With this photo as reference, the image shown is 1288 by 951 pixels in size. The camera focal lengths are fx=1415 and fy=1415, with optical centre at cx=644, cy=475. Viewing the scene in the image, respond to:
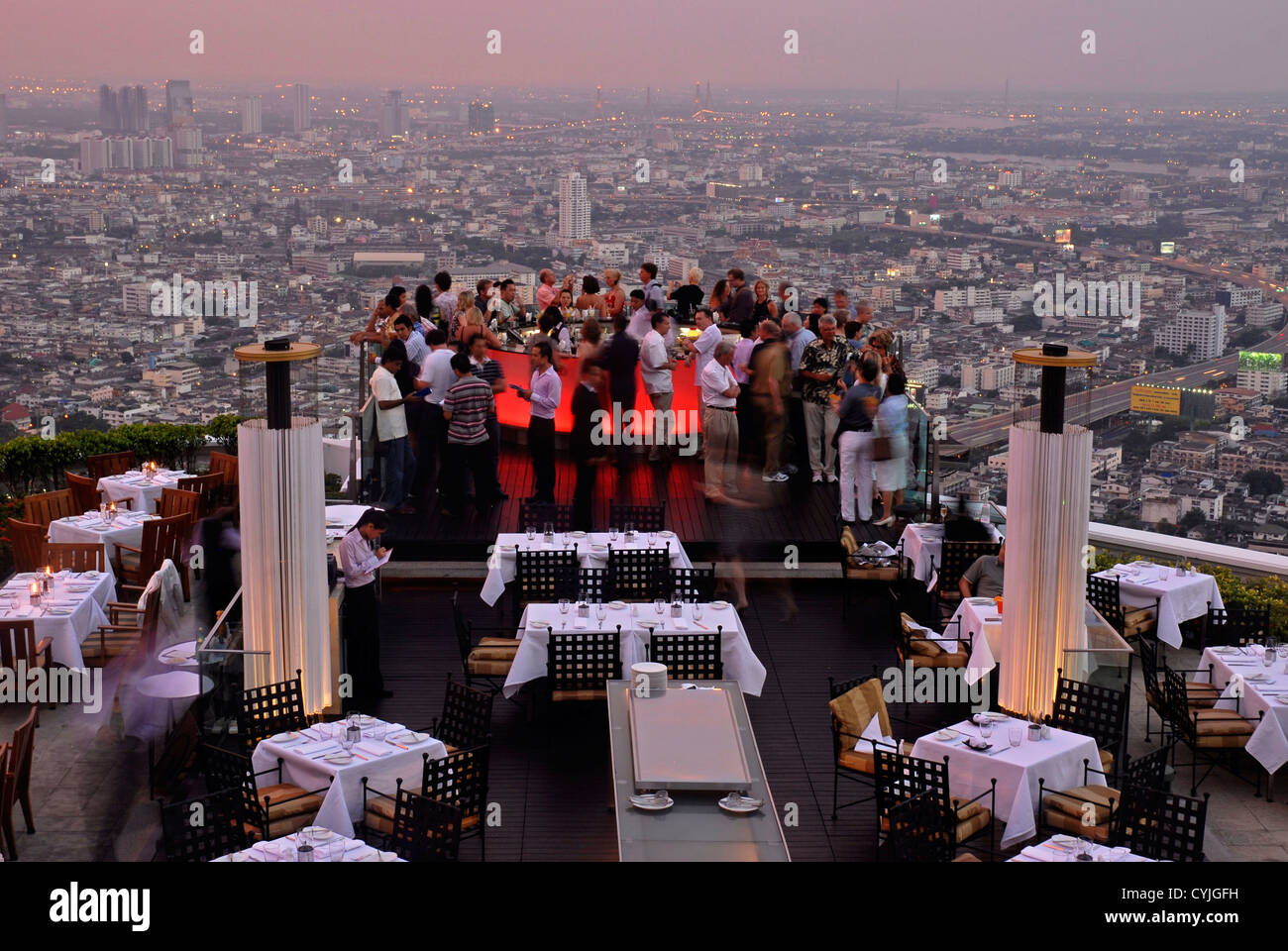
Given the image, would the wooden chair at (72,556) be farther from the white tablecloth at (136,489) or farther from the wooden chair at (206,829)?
the wooden chair at (206,829)

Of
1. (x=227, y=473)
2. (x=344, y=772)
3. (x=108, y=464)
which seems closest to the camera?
(x=344, y=772)

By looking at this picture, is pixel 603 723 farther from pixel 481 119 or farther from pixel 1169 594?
pixel 481 119

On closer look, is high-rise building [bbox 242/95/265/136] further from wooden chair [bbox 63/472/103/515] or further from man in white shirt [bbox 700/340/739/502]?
man in white shirt [bbox 700/340/739/502]

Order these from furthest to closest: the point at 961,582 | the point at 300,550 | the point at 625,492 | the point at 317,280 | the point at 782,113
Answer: the point at 782,113
the point at 317,280
the point at 625,492
the point at 961,582
the point at 300,550

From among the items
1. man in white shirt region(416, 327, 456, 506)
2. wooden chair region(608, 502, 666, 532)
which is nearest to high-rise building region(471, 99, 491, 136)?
man in white shirt region(416, 327, 456, 506)

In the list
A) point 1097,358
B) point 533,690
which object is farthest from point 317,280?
point 1097,358

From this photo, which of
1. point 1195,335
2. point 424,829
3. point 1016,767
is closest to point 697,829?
point 424,829

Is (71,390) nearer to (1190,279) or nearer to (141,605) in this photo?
(141,605)
